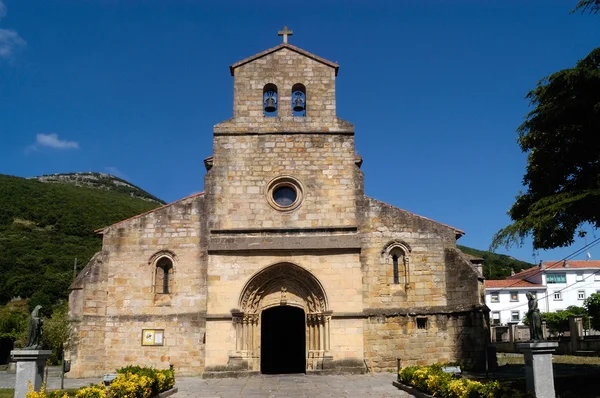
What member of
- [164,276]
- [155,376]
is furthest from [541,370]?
[164,276]

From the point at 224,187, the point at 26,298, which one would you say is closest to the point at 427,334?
the point at 224,187

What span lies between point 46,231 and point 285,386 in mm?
56068

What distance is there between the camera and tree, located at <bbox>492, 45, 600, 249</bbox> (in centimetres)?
1495

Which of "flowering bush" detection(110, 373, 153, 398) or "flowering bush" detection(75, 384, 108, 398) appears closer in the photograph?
"flowering bush" detection(75, 384, 108, 398)

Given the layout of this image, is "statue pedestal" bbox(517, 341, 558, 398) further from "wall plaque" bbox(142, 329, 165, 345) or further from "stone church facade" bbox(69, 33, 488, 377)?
"wall plaque" bbox(142, 329, 165, 345)

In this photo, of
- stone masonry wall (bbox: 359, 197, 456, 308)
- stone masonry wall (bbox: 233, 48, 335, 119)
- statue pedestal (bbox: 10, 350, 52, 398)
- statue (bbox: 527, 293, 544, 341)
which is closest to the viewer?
statue pedestal (bbox: 10, 350, 52, 398)

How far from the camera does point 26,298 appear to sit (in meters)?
53.9

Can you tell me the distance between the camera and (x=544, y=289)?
228ft

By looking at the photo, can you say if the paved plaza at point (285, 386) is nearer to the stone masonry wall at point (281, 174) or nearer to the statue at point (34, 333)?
the statue at point (34, 333)

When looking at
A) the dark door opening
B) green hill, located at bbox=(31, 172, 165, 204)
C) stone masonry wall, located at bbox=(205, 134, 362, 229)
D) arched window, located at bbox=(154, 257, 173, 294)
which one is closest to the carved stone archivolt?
stone masonry wall, located at bbox=(205, 134, 362, 229)

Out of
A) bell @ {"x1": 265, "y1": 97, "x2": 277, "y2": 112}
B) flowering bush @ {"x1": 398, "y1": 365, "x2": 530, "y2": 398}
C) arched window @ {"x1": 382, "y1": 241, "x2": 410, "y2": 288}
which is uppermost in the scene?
bell @ {"x1": 265, "y1": 97, "x2": 277, "y2": 112}

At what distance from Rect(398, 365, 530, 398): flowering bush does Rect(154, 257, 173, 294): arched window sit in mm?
9246

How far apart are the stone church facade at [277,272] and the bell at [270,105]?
254 mm

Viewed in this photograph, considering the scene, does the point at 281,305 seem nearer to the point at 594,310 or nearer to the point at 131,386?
the point at 131,386
